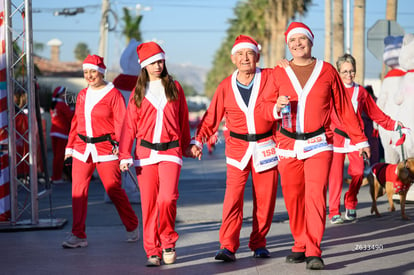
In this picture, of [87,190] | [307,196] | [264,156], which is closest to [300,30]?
[264,156]

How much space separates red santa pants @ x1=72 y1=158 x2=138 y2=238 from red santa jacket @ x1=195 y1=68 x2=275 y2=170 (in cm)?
151

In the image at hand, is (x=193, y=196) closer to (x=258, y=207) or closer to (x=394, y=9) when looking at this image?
(x=258, y=207)

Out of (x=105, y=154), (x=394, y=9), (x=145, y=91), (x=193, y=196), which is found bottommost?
(x=193, y=196)

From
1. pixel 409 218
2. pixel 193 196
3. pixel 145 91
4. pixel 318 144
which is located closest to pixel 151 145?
pixel 145 91

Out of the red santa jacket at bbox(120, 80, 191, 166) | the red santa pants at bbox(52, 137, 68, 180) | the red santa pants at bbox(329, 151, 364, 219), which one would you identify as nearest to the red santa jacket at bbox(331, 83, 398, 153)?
the red santa pants at bbox(329, 151, 364, 219)

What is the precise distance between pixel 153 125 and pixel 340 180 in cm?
325

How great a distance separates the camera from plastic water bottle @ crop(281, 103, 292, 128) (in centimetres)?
672

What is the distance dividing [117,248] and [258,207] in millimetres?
1804

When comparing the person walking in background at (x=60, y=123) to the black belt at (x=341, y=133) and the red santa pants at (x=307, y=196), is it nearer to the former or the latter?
the black belt at (x=341, y=133)

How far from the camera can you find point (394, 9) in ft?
77.4

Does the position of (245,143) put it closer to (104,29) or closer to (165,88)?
(165,88)

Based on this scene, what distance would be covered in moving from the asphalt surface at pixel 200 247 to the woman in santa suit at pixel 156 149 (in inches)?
11.6

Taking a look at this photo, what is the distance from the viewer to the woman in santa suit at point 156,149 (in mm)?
7312

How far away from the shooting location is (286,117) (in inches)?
271
